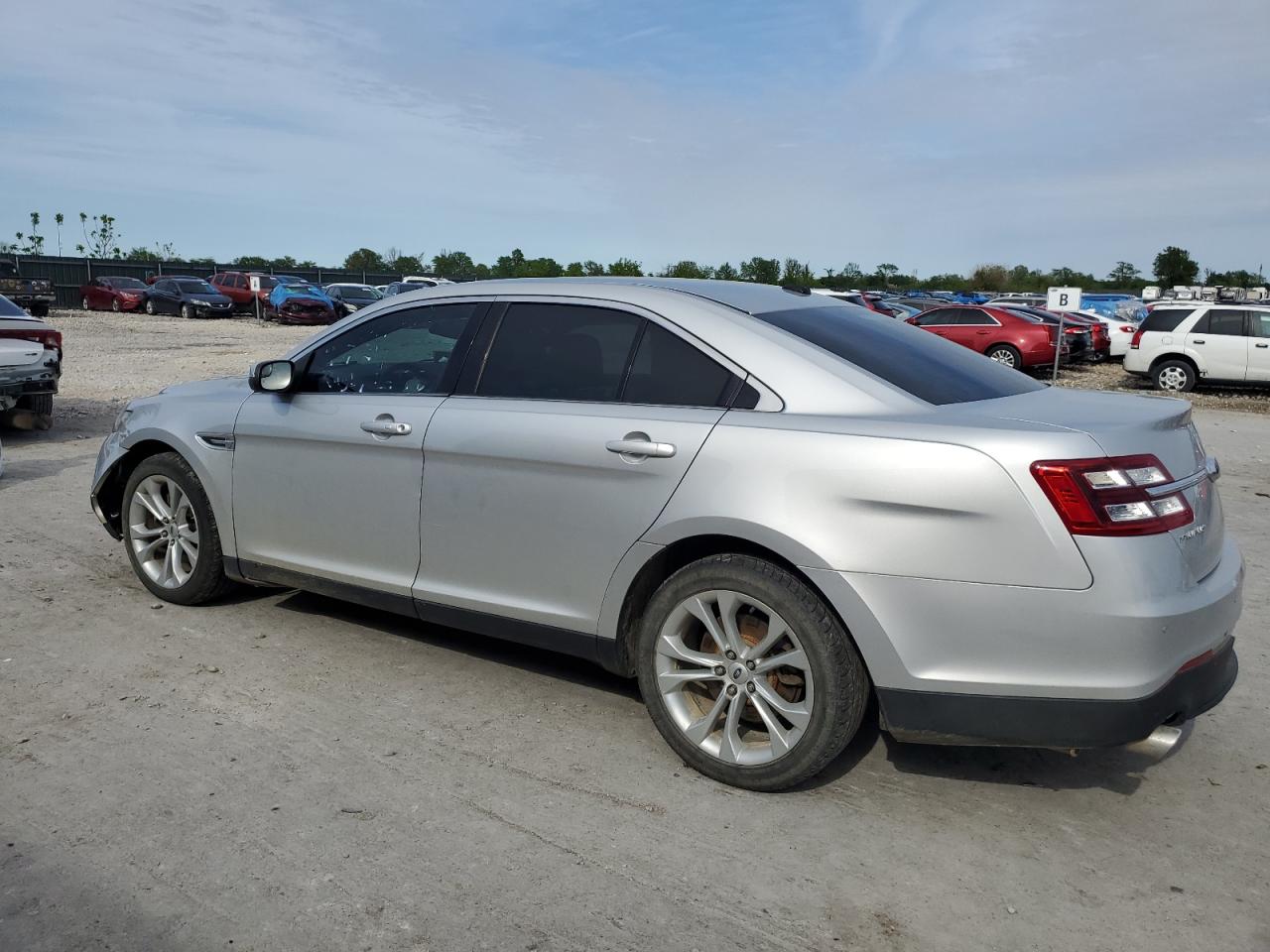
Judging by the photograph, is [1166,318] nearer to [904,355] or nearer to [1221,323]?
[1221,323]

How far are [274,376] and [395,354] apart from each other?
1.89 ft

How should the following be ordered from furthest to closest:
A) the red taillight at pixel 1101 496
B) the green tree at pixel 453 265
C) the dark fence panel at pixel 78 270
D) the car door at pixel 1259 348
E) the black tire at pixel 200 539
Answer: the green tree at pixel 453 265, the dark fence panel at pixel 78 270, the car door at pixel 1259 348, the black tire at pixel 200 539, the red taillight at pixel 1101 496

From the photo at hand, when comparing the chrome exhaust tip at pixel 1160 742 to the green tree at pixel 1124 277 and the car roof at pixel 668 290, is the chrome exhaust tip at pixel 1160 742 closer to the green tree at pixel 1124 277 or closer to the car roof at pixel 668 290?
the car roof at pixel 668 290

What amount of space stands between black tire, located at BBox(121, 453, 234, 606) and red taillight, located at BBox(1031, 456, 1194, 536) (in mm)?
3815

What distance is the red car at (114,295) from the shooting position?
4150cm

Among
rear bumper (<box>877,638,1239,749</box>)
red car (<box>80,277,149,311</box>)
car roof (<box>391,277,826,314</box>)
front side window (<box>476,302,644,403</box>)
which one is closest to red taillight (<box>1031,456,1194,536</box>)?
rear bumper (<box>877,638,1239,749</box>)

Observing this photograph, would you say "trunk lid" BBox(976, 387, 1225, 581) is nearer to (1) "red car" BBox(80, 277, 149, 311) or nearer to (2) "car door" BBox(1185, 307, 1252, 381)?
(2) "car door" BBox(1185, 307, 1252, 381)

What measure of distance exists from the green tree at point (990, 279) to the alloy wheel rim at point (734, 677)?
84.8m

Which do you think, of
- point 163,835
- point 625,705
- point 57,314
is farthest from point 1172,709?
point 57,314

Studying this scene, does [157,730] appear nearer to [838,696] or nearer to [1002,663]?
[838,696]

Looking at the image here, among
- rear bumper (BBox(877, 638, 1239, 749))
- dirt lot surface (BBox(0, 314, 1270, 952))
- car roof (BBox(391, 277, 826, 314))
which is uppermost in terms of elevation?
car roof (BBox(391, 277, 826, 314))

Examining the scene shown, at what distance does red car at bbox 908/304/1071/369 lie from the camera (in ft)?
76.6

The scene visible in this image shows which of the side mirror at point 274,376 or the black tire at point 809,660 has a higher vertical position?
the side mirror at point 274,376

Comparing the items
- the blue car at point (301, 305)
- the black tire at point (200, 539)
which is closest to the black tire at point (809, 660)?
the black tire at point (200, 539)
